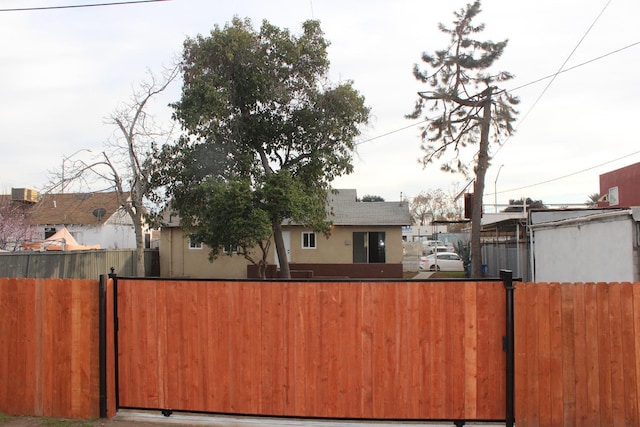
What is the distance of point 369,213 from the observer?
2639 centimetres

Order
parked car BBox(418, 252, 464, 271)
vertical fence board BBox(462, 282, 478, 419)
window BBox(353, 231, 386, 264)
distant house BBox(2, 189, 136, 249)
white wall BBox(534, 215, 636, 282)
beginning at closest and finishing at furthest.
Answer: vertical fence board BBox(462, 282, 478, 419), white wall BBox(534, 215, 636, 282), window BBox(353, 231, 386, 264), parked car BBox(418, 252, 464, 271), distant house BBox(2, 189, 136, 249)

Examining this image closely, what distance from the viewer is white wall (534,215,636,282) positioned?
30.8 ft

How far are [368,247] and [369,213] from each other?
68.9 inches

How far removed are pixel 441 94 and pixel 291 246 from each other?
1048 cm

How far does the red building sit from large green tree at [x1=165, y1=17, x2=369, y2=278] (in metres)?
13.4

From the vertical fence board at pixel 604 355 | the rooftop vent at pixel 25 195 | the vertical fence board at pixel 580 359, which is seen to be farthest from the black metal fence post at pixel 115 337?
the rooftop vent at pixel 25 195

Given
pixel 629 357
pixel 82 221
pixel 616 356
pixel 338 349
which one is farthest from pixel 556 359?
pixel 82 221

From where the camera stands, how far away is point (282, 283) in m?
5.75

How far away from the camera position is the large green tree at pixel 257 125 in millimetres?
16469

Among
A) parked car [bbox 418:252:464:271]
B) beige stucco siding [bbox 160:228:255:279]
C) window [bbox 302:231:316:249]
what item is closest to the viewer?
window [bbox 302:231:316:249]

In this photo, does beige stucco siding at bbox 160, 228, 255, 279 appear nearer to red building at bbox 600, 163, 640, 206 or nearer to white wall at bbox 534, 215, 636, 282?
white wall at bbox 534, 215, 636, 282

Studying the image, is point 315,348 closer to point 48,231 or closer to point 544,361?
point 544,361

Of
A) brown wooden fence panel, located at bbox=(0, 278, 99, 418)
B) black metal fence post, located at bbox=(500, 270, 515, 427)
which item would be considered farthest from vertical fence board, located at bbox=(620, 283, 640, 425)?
brown wooden fence panel, located at bbox=(0, 278, 99, 418)

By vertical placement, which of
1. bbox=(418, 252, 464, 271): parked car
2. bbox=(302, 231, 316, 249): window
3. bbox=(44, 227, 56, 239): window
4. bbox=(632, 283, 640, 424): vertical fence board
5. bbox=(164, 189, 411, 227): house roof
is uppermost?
bbox=(164, 189, 411, 227): house roof
